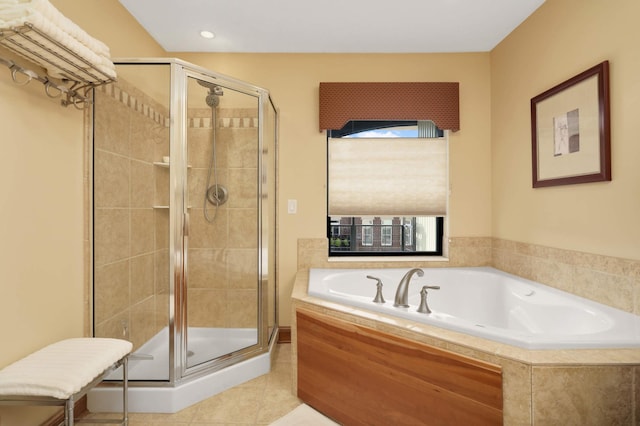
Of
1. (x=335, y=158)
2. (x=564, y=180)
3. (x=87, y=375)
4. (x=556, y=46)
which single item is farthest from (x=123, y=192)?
(x=556, y=46)

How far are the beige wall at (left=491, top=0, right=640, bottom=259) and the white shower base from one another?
2192 millimetres

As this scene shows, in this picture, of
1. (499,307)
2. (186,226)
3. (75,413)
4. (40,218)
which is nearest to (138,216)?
(186,226)

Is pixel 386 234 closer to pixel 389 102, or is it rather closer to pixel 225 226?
pixel 389 102

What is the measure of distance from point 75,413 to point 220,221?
50.8 inches

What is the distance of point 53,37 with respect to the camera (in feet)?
4.12

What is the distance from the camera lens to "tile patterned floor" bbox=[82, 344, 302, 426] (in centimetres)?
176

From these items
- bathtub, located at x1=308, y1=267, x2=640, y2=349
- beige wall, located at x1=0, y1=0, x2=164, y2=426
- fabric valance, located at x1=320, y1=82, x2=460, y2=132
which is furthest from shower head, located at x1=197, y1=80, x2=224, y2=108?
bathtub, located at x1=308, y1=267, x2=640, y2=349

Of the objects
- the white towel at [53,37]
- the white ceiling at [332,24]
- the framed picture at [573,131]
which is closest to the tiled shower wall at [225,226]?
the white towel at [53,37]

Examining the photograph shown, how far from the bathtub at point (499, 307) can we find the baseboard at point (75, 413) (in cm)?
140

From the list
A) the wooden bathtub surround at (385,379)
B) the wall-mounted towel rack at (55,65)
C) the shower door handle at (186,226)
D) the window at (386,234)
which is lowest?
the wooden bathtub surround at (385,379)

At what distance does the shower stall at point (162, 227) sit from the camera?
187 centimetres

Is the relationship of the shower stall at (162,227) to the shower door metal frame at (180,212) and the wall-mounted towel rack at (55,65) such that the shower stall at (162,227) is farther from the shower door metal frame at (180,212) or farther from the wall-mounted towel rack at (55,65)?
the wall-mounted towel rack at (55,65)

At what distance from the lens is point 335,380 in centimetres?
173

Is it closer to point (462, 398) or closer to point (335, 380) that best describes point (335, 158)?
point (335, 380)
